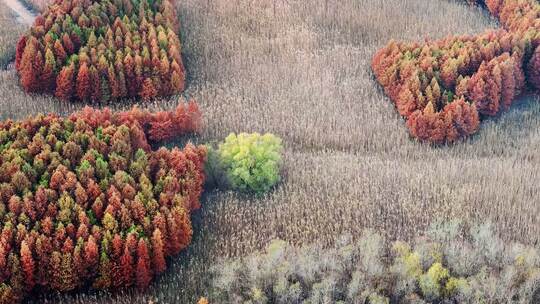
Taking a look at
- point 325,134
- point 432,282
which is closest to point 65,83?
point 325,134

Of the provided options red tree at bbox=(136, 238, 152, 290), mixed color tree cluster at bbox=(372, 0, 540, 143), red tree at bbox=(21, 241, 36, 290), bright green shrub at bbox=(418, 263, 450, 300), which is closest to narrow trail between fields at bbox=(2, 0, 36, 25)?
mixed color tree cluster at bbox=(372, 0, 540, 143)

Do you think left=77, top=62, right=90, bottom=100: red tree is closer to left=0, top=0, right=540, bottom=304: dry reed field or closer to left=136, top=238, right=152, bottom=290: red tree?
left=0, top=0, right=540, bottom=304: dry reed field

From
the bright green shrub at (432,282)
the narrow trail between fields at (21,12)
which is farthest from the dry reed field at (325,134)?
the narrow trail between fields at (21,12)

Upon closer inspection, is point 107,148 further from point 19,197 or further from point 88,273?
point 88,273

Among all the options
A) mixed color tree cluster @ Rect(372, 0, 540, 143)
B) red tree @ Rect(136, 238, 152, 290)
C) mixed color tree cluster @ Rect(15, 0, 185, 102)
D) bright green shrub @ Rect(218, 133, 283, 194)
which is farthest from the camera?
mixed color tree cluster @ Rect(15, 0, 185, 102)

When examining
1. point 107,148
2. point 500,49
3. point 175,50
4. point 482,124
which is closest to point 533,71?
point 500,49

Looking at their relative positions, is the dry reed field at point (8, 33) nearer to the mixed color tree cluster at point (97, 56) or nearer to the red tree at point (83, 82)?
the mixed color tree cluster at point (97, 56)

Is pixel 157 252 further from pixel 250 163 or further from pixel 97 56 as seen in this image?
pixel 97 56
